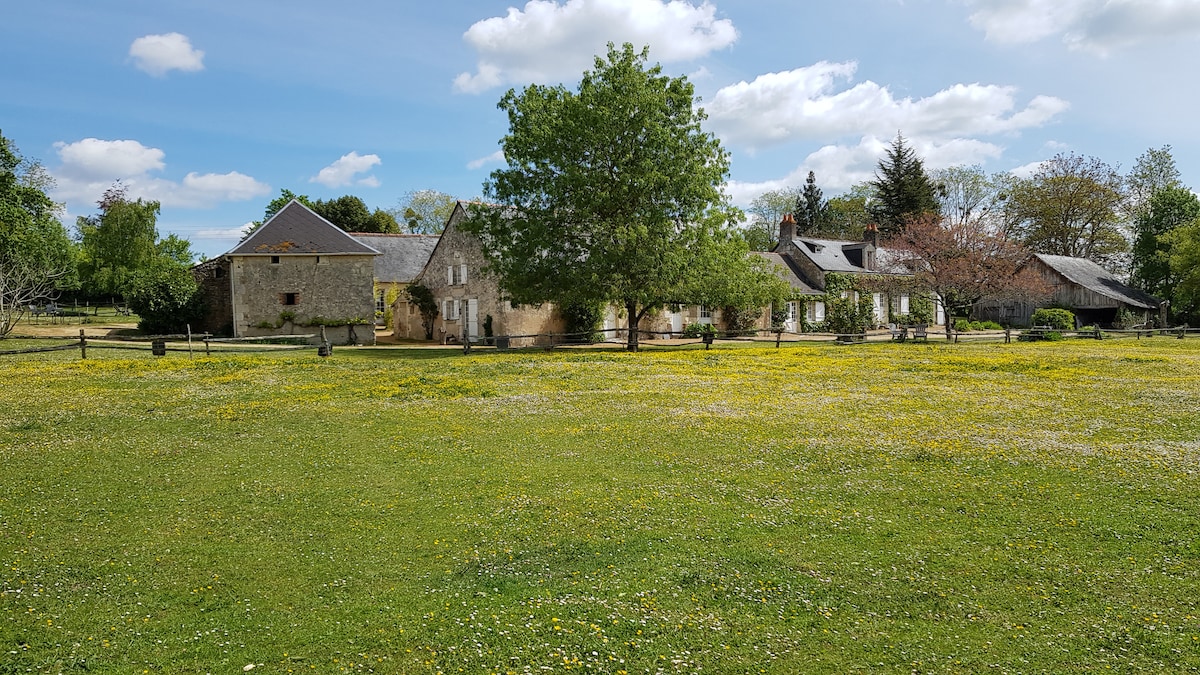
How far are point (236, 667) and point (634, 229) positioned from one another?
24.8 m

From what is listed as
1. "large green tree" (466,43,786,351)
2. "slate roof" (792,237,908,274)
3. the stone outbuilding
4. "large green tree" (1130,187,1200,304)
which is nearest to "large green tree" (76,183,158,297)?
the stone outbuilding

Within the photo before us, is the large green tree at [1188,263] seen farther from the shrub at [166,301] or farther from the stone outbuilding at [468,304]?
the shrub at [166,301]

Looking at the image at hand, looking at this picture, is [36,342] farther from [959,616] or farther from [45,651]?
[959,616]

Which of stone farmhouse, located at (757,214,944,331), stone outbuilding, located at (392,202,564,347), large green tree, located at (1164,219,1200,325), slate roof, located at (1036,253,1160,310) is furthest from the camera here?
slate roof, located at (1036,253,1160,310)

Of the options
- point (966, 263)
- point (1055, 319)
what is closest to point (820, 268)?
point (966, 263)

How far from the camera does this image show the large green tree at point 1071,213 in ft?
197

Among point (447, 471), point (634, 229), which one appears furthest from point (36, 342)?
point (447, 471)

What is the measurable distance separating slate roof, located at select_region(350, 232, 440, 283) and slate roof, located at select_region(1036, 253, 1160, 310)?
45.4m

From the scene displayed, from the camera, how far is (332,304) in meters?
37.5

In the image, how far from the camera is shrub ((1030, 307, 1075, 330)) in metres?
44.5

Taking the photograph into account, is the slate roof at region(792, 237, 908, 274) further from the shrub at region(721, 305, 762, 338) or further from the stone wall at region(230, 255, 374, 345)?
the stone wall at region(230, 255, 374, 345)

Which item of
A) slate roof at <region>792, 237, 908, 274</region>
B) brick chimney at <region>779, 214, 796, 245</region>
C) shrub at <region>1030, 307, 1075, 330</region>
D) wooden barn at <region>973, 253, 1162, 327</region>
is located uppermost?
brick chimney at <region>779, 214, 796, 245</region>

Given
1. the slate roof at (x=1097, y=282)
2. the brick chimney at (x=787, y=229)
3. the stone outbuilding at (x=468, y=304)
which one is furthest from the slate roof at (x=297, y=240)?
the slate roof at (x=1097, y=282)

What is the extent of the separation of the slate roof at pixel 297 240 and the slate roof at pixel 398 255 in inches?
430
